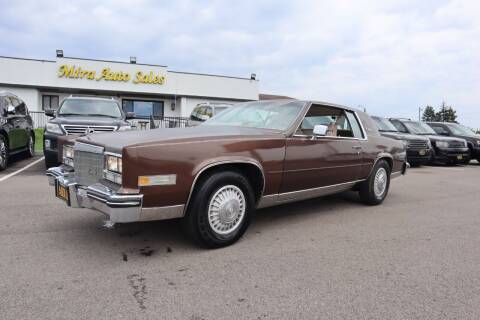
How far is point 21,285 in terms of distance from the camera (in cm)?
290

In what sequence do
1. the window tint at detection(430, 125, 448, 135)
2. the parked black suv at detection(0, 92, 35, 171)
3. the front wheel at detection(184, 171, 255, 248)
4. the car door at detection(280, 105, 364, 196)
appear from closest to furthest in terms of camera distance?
1. the front wheel at detection(184, 171, 255, 248)
2. the car door at detection(280, 105, 364, 196)
3. the parked black suv at detection(0, 92, 35, 171)
4. the window tint at detection(430, 125, 448, 135)

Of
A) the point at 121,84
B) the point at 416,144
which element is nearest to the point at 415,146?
the point at 416,144

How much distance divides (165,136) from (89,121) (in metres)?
5.10

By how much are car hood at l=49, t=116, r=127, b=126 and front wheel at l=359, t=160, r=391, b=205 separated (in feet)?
16.8

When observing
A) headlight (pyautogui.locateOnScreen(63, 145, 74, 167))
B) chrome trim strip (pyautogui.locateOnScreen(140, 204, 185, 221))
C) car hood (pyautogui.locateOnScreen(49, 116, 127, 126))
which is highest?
car hood (pyautogui.locateOnScreen(49, 116, 127, 126))

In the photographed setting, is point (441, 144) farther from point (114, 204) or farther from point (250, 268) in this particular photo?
point (114, 204)

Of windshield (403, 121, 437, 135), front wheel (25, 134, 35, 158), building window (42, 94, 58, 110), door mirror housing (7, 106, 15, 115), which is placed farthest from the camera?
building window (42, 94, 58, 110)

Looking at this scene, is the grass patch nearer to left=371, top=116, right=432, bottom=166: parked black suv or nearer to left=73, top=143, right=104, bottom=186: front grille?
left=73, top=143, right=104, bottom=186: front grille

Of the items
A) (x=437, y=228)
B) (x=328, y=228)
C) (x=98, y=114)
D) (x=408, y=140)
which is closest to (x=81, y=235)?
(x=328, y=228)

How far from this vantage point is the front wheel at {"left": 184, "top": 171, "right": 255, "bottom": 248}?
3588 mm

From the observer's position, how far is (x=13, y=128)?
907 cm

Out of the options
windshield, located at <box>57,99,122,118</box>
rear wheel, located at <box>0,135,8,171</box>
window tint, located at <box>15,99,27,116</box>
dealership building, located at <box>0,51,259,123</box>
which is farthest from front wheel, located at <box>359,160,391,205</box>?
dealership building, located at <box>0,51,259,123</box>

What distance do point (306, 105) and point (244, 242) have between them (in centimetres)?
187

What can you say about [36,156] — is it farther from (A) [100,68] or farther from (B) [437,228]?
(A) [100,68]
